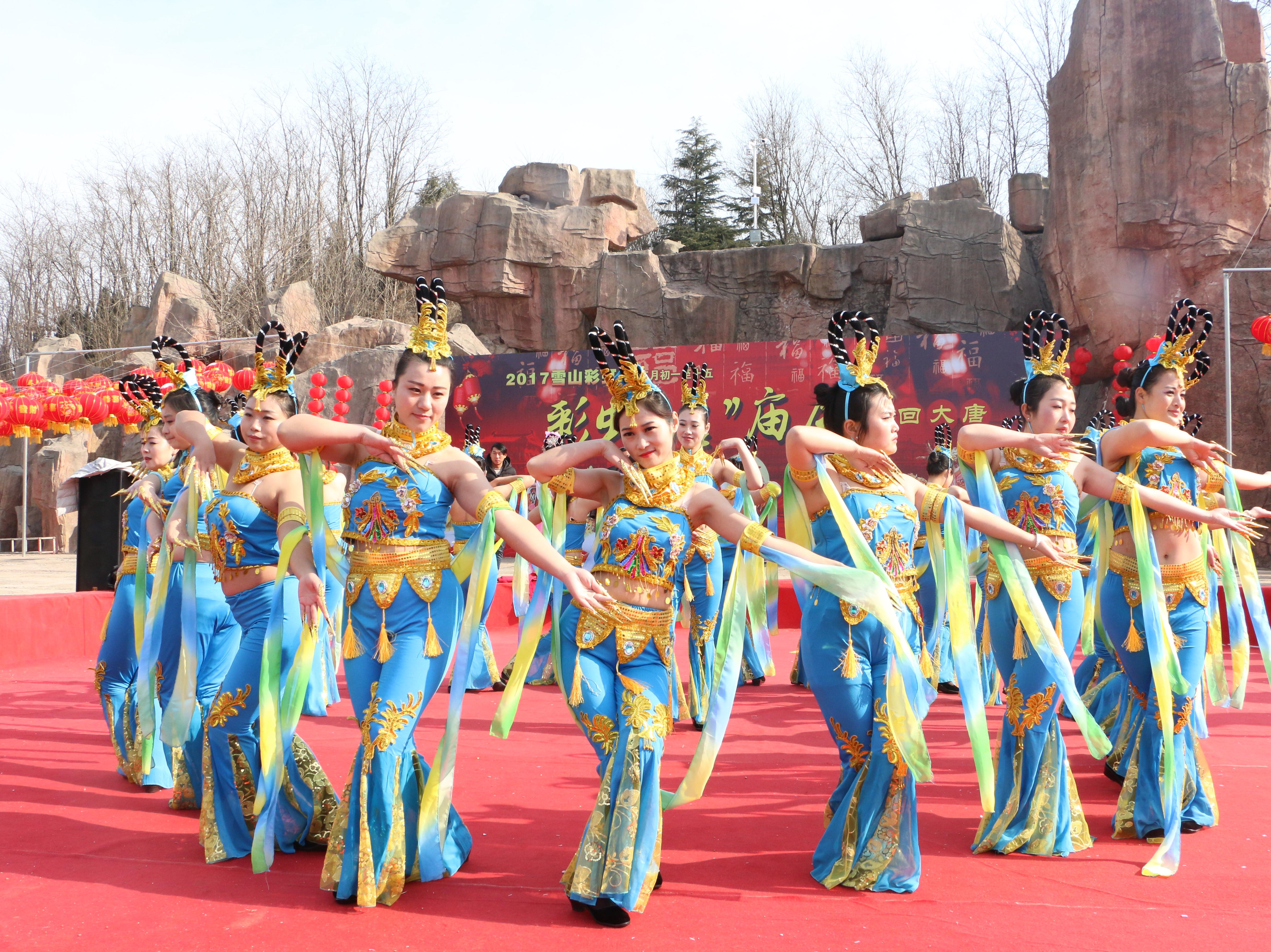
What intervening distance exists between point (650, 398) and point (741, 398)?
11918 mm

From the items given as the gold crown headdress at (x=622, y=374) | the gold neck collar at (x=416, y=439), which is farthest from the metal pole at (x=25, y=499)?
the gold crown headdress at (x=622, y=374)

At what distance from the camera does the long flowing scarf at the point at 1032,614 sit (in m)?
3.06

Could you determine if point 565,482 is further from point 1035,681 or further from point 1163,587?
point 1163,587

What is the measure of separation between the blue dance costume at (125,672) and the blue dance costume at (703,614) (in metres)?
2.51

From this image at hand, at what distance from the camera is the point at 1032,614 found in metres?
3.22

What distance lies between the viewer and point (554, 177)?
20.5m

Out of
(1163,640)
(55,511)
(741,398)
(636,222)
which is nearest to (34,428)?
(55,511)

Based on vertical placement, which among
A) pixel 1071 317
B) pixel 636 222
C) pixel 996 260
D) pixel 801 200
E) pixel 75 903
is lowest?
pixel 75 903

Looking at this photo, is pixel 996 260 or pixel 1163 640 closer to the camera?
pixel 1163 640

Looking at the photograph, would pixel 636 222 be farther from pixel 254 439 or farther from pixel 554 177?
pixel 254 439

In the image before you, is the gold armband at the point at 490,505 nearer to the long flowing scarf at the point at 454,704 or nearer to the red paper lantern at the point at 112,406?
the long flowing scarf at the point at 454,704

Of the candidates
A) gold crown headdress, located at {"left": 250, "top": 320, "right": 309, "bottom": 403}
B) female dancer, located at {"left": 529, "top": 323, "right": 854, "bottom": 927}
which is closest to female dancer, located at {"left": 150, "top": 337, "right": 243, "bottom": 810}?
gold crown headdress, located at {"left": 250, "top": 320, "right": 309, "bottom": 403}

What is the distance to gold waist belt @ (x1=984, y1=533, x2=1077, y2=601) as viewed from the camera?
345 cm

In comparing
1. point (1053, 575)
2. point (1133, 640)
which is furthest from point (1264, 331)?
point (1053, 575)
